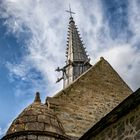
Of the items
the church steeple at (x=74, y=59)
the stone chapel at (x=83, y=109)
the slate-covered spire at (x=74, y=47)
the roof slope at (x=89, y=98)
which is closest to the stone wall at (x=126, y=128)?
the stone chapel at (x=83, y=109)

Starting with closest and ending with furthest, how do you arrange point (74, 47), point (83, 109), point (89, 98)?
1. point (83, 109)
2. point (89, 98)
3. point (74, 47)

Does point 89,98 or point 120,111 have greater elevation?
point 89,98

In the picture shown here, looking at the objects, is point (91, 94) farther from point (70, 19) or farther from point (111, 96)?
point (70, 19)

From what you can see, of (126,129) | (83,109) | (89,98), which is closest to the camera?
(126,129)

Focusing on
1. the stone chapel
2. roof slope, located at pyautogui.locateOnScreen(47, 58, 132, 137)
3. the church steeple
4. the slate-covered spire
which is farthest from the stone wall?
the slate-covered spire

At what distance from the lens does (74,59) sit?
25.9m

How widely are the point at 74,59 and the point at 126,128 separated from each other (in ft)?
57.3

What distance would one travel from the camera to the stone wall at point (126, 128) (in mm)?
8195

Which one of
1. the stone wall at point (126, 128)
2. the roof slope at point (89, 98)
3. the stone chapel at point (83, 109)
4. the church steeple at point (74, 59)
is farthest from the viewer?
the church steeple at point (74, 59)

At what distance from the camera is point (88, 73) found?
17094 mm

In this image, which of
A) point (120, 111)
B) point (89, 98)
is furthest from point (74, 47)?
point (120, 111)

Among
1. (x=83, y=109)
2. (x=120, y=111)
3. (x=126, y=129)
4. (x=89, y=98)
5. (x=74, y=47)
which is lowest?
(x=126, y=129)

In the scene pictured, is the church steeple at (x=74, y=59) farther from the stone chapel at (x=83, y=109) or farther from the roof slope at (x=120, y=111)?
the roof slope at (x=120, y=111)

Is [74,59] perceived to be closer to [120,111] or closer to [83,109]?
[83,109]
